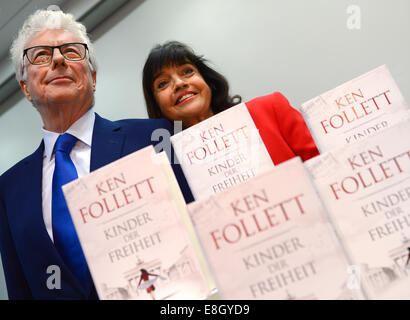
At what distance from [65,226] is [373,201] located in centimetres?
86

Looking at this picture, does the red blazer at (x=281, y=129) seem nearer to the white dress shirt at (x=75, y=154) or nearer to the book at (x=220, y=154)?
the book at (x=220, y=154)

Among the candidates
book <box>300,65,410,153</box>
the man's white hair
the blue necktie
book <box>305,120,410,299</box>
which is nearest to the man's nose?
the man's white hair

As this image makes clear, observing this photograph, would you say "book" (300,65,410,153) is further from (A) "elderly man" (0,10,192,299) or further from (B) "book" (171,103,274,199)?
(A) "elderly man" (0,10,192,299)

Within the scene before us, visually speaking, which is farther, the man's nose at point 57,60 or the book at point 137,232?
the man's nose at point 57,60

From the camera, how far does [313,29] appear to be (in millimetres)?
1910

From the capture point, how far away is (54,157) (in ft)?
4.39

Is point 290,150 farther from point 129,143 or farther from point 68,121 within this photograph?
point 68,121

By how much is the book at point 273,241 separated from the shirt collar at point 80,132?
0.76 meters

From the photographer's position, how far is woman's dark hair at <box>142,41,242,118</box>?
168cm

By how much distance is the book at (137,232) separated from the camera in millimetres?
747

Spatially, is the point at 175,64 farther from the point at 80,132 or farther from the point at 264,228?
the point at 264,228

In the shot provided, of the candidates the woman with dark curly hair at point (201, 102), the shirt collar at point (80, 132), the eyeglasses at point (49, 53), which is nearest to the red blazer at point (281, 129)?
the woman with dark curly hair at point (201, 102)
